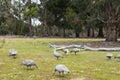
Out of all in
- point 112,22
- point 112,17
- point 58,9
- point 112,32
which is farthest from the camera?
point 58,9

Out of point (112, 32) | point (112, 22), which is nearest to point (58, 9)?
point (112, 32)

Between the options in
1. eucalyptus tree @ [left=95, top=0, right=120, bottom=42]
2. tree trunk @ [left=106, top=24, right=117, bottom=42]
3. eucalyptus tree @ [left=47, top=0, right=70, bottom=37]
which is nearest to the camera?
eucalyptus tree @ [left=95, top=0, right=120, bottom=42]

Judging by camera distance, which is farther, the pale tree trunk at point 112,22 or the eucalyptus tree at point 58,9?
the eucalyptus tree at point 58,9

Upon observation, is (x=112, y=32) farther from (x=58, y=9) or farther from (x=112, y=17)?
(x=58, y=9)

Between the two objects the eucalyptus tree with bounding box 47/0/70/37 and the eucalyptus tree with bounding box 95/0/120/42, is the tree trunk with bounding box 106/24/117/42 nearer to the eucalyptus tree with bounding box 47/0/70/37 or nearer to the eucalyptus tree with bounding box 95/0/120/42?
the eucalyptus tree with bounding box 95/0/120/42

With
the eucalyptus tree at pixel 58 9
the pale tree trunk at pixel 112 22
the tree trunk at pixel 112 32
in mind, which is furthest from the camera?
the eucalyptus tree at pixel 58 9

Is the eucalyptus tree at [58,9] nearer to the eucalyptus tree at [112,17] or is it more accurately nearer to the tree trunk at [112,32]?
the eucalyptus tree at [112,17]

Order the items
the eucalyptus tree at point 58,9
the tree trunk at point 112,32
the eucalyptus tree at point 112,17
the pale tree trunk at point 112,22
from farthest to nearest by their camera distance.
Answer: the eucalyptus tree at point 58,9, the tree trunk at point 112,32, the pale tree trunk at point 112,22, the eucalyptus tree at point 112,17

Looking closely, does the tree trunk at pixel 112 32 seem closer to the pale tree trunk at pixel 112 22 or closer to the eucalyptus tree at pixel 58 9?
the pale tree trunk at pixel 112 22

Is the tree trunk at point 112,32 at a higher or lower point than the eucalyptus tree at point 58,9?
lower

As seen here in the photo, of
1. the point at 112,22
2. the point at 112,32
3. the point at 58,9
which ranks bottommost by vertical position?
the point at 112,32

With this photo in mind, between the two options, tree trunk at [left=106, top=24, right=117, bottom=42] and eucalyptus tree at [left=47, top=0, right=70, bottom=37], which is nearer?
tree trunk at [left=106, top=24, right=117, bottom=42]

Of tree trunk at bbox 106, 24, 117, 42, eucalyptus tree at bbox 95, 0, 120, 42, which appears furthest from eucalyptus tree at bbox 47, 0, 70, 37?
tree trunk at bbox 106, 24, 117, 42

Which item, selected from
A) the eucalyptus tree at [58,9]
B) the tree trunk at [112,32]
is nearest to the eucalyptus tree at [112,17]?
the tree trunk at [112,32]
